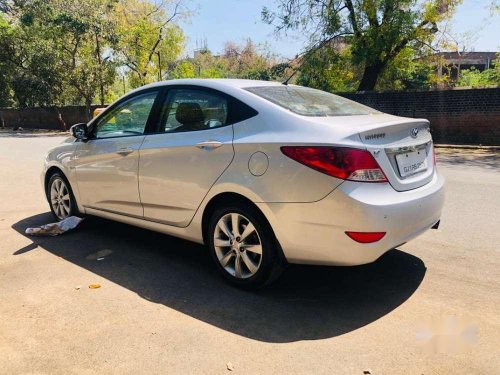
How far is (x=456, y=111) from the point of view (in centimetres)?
1570

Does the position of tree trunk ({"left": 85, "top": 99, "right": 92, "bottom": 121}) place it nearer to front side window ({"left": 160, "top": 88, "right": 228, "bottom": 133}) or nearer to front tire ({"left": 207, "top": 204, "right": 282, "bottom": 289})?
front side window ({"left": 160, "top": 88, "right": 228, "bottom": 133})

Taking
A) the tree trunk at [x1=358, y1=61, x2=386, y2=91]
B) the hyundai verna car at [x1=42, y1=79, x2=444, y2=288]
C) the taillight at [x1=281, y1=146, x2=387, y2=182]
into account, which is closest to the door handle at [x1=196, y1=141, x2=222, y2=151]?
the hyundai verna car at [x1=42, y1=79, x2=444, y2=288]

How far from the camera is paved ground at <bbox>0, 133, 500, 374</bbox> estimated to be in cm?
275

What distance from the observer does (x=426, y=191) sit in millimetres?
3562

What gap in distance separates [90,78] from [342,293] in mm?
28417

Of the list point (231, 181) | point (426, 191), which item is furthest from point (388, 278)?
point (231, 181)

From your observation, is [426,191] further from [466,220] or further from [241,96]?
[466,220]

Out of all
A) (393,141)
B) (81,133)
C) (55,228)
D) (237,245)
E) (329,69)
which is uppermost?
(329,69)

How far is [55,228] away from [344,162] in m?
3.70

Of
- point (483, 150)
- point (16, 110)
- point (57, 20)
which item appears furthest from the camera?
point (16, 110)

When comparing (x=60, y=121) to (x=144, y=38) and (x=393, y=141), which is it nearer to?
(x=144, y=38)

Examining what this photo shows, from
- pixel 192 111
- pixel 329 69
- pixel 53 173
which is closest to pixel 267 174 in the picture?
pixel 192 111

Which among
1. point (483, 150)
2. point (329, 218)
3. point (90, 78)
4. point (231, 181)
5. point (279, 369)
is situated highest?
point (90, 78)

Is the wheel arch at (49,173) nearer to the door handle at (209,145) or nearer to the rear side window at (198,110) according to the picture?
the rear side window at (198,110)
